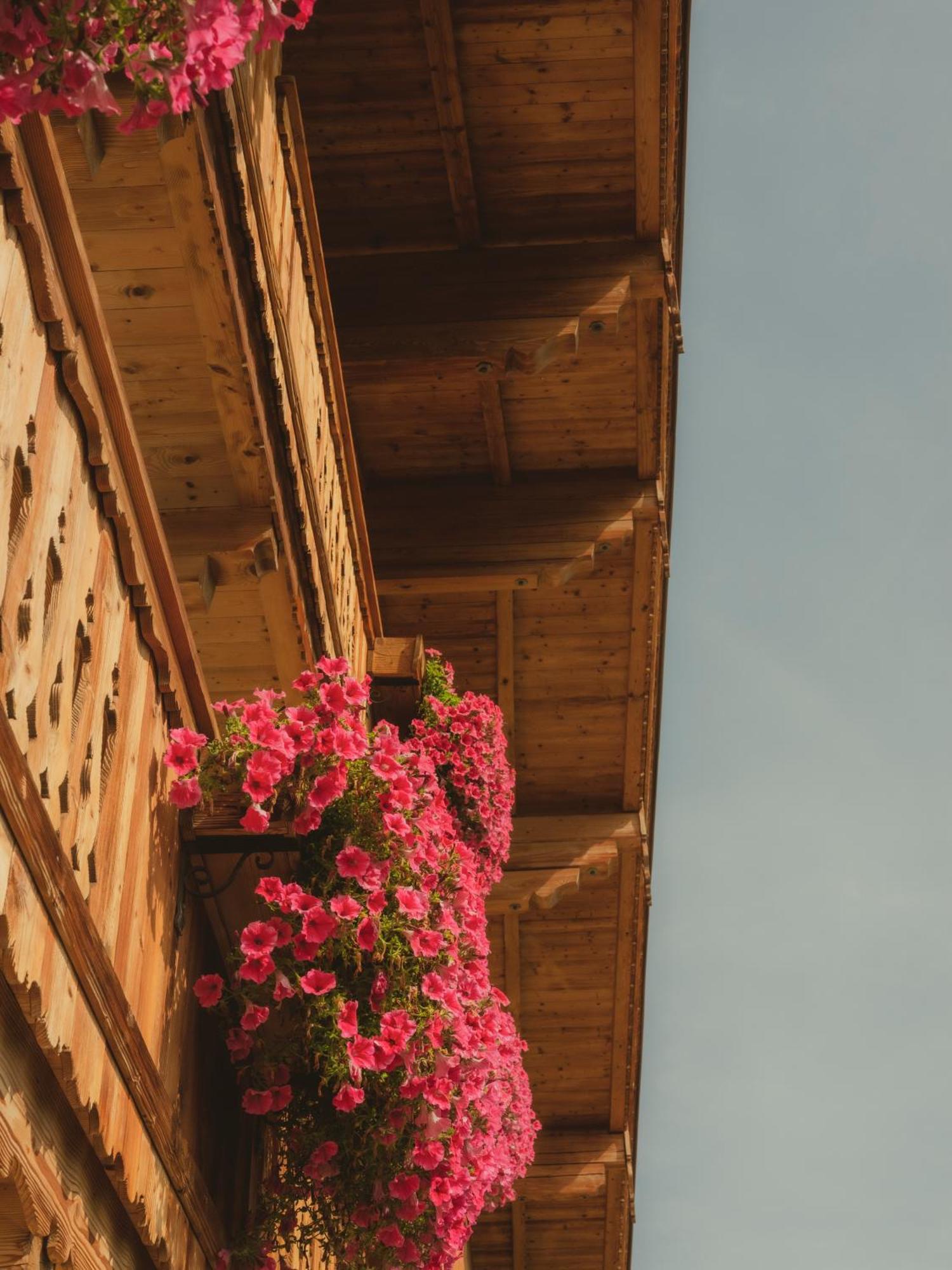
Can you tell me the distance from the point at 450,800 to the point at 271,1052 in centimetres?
313

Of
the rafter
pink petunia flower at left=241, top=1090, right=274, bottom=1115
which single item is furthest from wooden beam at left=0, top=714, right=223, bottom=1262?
the rafter

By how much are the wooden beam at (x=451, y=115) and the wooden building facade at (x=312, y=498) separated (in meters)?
0.02

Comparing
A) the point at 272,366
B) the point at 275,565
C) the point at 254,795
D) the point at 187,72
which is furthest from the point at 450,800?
the point at 187,72

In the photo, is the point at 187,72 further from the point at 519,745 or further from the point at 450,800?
the point at 519,745

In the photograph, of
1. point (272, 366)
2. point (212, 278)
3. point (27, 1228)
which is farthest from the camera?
point (272, 366)

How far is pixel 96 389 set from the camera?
313cm

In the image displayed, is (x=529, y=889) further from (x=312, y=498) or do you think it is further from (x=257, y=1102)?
(x=257, y=1102)

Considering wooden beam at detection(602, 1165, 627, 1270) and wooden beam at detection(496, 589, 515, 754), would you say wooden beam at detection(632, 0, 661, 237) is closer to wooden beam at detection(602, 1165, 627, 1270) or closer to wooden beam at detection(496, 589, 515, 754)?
wooden beam at detection(496, 589, 515, 754)

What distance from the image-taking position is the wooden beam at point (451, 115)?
680 centimetres

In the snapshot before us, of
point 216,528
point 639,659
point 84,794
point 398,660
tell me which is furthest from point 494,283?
point 84,794

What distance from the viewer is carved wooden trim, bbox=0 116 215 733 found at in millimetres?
2662

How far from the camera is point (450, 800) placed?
7.34 m

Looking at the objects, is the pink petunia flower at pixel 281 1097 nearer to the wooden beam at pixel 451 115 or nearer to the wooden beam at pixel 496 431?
the wooden beam at pixel 451 115

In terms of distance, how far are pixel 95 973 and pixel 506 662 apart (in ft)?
24.0
